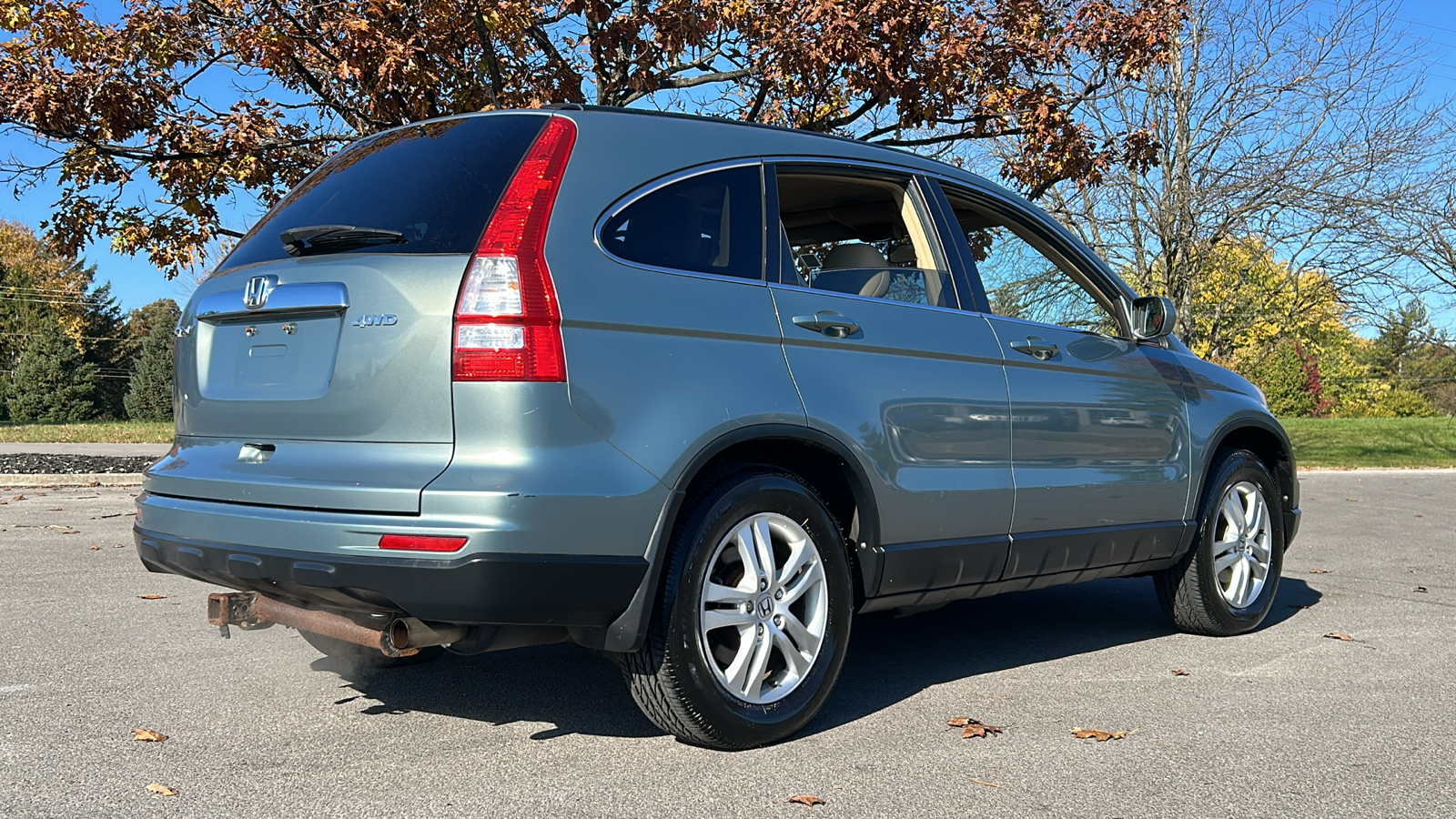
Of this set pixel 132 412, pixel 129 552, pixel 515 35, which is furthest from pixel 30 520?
pixel 132 412

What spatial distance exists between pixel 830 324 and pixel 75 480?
473 inches

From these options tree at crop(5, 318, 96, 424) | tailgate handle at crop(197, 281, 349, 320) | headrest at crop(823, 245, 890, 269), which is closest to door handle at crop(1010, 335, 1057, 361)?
headrest at crop(823, 245, 890, 269)

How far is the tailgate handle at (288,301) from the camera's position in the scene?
138 inches

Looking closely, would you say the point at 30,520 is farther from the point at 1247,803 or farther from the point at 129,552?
the point at 1247,803

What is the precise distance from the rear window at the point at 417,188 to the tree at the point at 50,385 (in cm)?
4817

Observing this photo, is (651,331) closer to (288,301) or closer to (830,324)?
(830,324)

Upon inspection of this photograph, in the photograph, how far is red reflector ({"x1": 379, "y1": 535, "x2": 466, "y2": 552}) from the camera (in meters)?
3.22

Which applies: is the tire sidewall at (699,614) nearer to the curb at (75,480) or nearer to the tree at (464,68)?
the tree at (464,68)

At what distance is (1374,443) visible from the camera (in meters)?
26.0

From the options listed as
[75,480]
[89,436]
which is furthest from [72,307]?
[75,480]

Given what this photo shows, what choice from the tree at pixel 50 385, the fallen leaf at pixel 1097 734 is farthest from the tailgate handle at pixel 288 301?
the tree at pixel 50 385

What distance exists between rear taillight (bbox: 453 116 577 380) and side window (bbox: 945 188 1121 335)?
2.16 metres

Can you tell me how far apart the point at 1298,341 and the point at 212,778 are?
55203 millimetres

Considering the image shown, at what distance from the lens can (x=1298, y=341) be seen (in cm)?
5256
